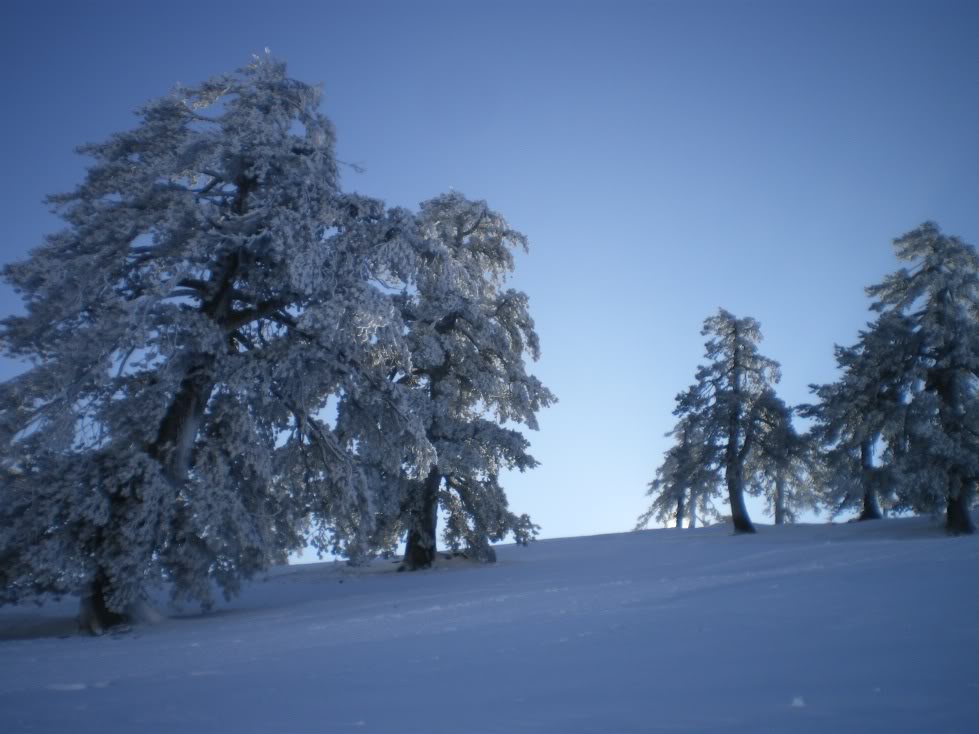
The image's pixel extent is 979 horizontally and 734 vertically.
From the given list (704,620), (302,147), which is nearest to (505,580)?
(704,620)

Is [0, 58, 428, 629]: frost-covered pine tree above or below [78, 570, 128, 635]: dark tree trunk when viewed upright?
above

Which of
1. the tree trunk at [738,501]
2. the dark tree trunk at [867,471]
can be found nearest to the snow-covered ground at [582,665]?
the dark tree trunk at [867,471]

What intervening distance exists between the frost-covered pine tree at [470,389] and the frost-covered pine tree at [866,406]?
9.03 meters

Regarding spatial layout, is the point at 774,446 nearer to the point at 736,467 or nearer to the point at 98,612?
the point at 736,467

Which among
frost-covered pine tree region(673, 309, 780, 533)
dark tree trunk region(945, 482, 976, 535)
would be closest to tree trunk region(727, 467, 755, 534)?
frost-covered pine tree region(673, 309, 780, 533)

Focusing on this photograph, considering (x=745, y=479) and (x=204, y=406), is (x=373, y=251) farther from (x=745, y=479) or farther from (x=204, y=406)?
(x=745, y=479)

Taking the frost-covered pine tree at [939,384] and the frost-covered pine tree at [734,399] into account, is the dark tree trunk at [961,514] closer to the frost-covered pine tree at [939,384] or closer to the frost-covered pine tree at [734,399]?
the frost-covered pine tree at [939,384]

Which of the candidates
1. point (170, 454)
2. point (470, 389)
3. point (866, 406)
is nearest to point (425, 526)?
point (470, 389)

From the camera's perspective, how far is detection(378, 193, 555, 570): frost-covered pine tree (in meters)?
17.1

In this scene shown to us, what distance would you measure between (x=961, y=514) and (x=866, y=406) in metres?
3.69

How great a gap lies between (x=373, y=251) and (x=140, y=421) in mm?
4953

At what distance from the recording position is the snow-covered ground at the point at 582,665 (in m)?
2.76

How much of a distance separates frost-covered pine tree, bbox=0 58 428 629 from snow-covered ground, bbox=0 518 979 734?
2.00 meters

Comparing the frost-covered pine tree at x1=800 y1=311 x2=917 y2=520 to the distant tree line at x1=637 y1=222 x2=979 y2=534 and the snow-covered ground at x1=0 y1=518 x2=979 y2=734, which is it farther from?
the snow-covered ground at x1=0 y1=518 x2=979 y2=734
